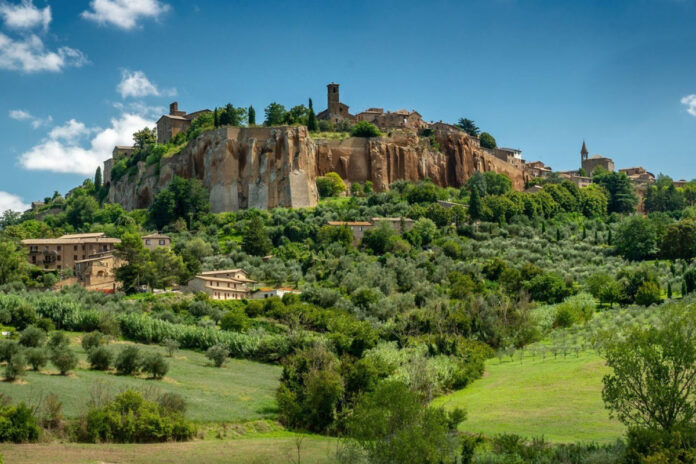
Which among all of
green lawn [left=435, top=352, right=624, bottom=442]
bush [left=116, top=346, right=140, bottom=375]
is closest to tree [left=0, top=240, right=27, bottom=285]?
bush [left=116, top=346, right=140, bottom=375]

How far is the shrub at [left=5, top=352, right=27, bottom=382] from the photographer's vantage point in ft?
89.8

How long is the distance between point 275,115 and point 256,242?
91.9 ft

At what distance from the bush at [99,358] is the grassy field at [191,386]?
1.41 feet

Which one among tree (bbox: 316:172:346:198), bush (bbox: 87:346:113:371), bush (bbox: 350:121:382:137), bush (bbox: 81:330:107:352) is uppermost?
bush (bbox: 350:121:382:137)

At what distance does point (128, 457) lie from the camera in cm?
2250

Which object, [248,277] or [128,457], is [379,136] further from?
[128,457]

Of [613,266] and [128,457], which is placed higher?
[613,266]

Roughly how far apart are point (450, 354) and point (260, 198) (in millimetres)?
42188

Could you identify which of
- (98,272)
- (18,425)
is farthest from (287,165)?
(18,425)

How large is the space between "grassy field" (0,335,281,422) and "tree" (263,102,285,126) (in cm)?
5267

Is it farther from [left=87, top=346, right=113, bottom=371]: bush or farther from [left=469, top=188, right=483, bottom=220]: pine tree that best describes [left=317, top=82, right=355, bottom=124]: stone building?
[left=87, top=346, right=113, bottom=371]: bush

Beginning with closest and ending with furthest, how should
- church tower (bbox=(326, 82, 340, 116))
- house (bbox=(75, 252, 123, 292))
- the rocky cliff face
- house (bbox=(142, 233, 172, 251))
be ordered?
house (bbox=(75, 252, 123, 292)) < house (bbox=(142, 233, 172, 251)) < the rocky cliff face < church tower (bbox=(326, 82, 340, 116))

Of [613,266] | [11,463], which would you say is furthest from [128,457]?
[613,266]

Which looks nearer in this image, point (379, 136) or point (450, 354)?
point (450, 354)
